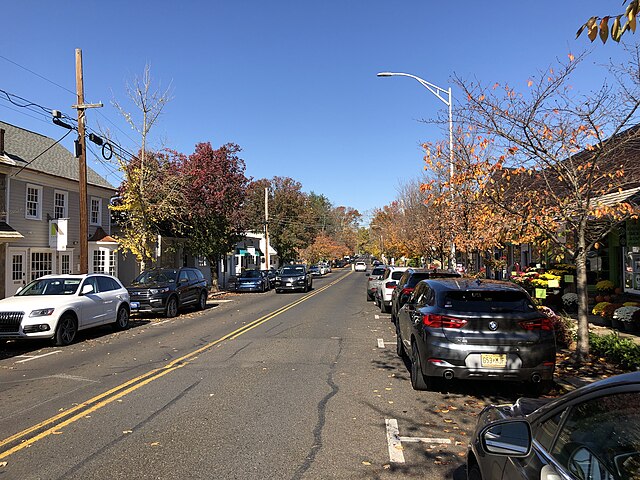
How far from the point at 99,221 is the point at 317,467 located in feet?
85.4

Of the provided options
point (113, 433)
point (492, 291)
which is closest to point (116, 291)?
point (113, 433)

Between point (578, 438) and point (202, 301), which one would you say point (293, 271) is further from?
point (578, 438)

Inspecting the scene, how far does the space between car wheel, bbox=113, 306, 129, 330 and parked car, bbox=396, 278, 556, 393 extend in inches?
414

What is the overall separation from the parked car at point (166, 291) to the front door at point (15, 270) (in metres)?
5.92

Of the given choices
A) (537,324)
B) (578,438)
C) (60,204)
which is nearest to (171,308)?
(60,204)

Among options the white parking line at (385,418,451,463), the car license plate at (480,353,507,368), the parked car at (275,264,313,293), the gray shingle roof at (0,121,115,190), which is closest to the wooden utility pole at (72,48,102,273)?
the gray shingle roof at (0,121,115,190)

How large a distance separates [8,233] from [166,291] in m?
6.60

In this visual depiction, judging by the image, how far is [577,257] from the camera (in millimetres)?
8781

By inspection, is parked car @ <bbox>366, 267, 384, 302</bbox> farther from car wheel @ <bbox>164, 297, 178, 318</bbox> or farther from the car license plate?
the car license plate

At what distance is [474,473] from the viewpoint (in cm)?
340

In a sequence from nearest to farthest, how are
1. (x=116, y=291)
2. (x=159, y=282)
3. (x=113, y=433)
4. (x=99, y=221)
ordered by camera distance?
(x=113, y=433) < (x=116, y=291) < (x=159, y=282) < (x=99, y=221)

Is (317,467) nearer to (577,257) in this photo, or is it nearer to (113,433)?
(113,433)

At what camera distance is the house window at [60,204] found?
23.8 m

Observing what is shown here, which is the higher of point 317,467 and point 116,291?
point 116,291
